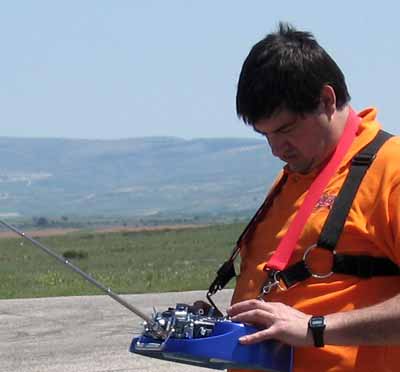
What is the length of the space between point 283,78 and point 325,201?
1.12ft

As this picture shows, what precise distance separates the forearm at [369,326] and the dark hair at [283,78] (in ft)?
1.82

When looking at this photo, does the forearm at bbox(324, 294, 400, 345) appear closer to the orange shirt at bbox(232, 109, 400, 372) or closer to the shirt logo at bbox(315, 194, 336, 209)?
the orange shirt at bbox(232, 109, 400, 372)

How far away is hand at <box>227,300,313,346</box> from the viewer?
3.70 m

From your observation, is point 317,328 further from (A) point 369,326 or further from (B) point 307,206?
(B) point 307,206

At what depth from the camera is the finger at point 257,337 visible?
3.70 m

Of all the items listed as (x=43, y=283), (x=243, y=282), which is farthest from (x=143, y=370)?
(x=43, y=283)

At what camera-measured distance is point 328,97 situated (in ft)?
12.7

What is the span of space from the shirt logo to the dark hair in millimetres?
230

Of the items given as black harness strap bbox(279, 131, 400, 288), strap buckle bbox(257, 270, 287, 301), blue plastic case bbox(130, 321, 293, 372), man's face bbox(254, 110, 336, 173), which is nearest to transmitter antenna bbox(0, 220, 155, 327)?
blue plastic case bbox(130, 321, 293, 372)

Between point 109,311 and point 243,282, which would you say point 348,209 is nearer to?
point 243,282

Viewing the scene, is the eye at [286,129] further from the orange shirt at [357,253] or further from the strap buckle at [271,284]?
the strap buckle at [271,284]

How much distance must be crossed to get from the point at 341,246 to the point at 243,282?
0.42 meters

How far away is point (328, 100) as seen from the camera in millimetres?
3869

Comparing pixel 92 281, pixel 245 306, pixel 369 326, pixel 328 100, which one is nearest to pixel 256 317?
pixel 245 306
